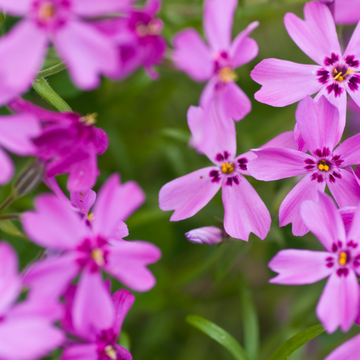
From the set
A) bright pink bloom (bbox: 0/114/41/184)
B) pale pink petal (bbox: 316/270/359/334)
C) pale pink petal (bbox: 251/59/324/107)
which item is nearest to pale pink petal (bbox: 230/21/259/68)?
pale pink petal (bbox: 251/59/324/107)

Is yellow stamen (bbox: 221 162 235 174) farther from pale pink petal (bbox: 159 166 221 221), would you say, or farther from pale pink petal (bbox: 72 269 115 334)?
pale pink petal (bbox: 72 269 115 334)

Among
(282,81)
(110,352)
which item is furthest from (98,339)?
(282,81)

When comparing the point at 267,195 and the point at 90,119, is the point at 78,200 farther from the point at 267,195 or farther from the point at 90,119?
the point at 267,195

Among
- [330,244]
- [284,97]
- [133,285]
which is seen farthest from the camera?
[284,97]

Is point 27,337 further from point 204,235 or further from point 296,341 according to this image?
point 296,341

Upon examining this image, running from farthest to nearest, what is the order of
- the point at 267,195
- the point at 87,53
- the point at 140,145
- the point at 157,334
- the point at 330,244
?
1. the point at 140,145
2. the point at 157,334
3. the point at 267,195
4. the point at 330,244
5. the point at 87,53

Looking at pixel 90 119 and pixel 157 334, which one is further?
pixel 157 334

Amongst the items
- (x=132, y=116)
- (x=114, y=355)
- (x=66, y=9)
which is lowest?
(x=114, y=355)

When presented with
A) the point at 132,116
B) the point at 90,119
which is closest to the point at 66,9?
the point at 90,119
